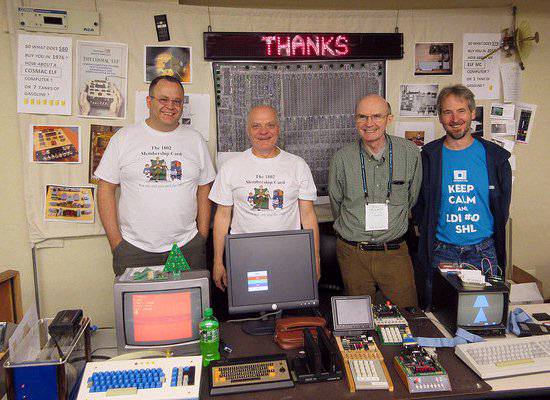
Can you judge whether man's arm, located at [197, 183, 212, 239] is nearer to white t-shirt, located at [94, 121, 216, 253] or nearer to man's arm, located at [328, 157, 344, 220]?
white t-shirt, located at [94, 121, 216, 253]

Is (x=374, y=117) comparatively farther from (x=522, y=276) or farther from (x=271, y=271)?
(x=522, y=276)

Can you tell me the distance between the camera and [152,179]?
2.50 meters

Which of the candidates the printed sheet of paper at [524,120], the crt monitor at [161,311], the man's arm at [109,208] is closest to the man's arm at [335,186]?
the crt monitor at [161,311]

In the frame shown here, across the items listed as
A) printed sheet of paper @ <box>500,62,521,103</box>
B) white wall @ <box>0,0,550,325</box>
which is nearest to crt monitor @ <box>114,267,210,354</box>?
white wall @ <box>0,0,550,325</box>

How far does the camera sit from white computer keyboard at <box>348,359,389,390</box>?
1575 mm

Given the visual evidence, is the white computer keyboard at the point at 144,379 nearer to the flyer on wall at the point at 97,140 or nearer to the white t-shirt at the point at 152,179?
the white t-shirt at the point at 152,179

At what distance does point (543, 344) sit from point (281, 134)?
80.2 inches

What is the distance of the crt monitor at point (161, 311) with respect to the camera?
1734mm

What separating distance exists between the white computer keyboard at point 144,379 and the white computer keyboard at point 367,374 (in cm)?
57

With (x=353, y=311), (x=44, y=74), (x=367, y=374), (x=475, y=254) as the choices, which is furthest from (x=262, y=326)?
(x=44, y=74)

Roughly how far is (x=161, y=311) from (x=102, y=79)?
1837 mm

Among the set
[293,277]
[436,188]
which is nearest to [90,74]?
[293,277]

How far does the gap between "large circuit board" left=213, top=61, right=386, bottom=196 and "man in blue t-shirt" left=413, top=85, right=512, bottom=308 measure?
77 centimetres

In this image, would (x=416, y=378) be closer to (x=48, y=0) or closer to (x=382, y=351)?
(x=382, y=351)
